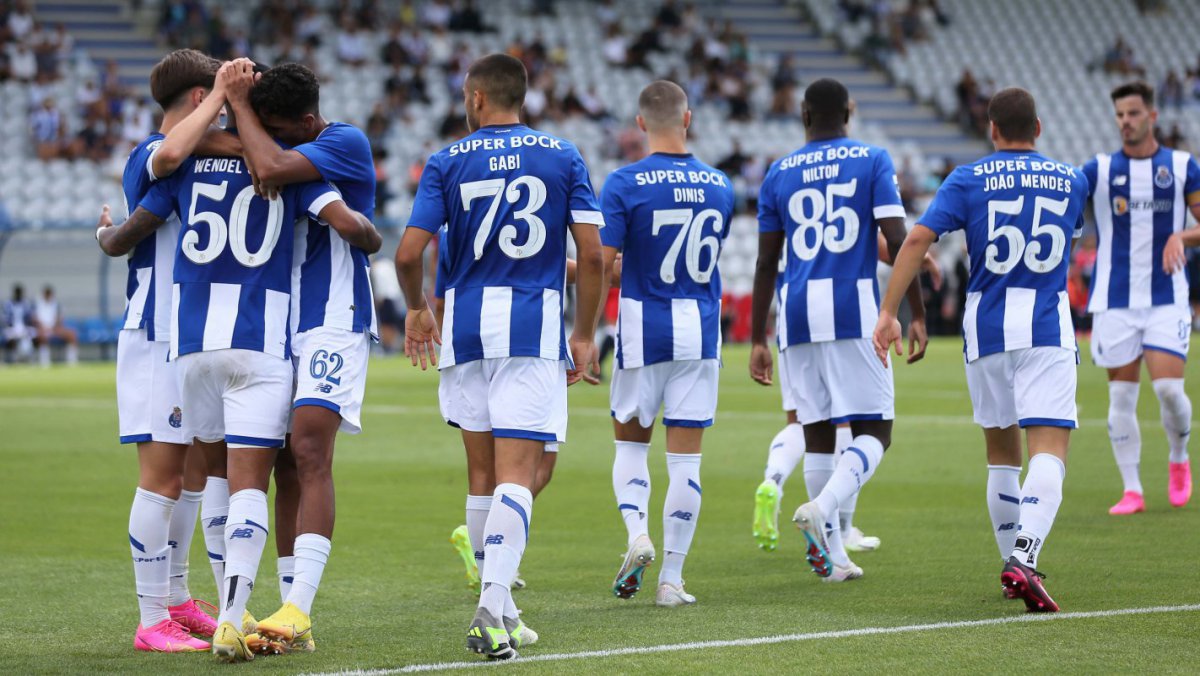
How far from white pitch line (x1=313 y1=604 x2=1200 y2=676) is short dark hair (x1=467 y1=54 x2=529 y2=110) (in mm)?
2053

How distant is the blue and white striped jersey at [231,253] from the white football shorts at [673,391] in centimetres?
186

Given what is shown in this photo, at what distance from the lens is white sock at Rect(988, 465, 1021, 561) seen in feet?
22.1

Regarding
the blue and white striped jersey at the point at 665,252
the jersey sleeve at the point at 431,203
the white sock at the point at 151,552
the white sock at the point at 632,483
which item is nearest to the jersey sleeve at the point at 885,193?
the blue and white striped jersey at the point at 665,252

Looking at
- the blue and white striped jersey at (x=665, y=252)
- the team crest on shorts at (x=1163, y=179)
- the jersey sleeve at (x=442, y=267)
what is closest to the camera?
the jersey sleeve at (x=442, y=267)

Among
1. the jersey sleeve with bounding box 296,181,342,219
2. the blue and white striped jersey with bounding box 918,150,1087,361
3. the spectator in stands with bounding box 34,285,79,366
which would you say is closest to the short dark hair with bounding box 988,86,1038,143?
the blue and white striped jersey with bounding box 918,150,1087,361

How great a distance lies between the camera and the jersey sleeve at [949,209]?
6.59 meters

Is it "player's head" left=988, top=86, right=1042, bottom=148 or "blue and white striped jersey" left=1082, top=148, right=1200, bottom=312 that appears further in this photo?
"blue and white striped jersey" left=1082, top=148, right=1200, bottom=312

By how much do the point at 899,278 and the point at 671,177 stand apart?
3.68 ft

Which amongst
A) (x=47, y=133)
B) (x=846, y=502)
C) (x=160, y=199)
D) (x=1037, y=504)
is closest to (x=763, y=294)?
(x=846, y=502)

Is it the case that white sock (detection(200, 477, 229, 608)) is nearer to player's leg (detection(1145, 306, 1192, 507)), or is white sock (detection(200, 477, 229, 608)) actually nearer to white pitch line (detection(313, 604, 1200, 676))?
white pitch line (detection(313, 604, 1200, 676))

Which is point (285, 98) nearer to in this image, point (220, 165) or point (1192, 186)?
point (220, 165)

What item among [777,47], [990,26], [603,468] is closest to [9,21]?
[777,47]

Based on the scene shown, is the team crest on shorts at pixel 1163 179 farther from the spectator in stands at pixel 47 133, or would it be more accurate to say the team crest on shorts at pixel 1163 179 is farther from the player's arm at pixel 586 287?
the spectator in stands at pixel 47 133

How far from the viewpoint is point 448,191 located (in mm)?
5770
